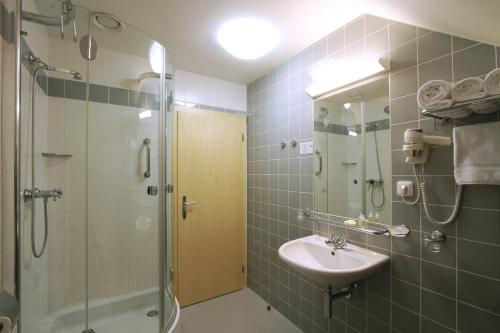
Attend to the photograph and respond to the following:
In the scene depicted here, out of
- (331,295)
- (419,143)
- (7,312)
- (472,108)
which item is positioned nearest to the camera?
(7,312)

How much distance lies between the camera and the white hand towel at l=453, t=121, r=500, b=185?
3.04 ft

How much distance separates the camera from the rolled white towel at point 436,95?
3.19ft

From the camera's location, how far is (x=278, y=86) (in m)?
2.26

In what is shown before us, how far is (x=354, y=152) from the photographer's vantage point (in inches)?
64.4

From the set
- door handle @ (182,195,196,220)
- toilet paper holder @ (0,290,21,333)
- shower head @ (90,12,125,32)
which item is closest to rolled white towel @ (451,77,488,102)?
toilet paper holder @ (0,290,21,333)

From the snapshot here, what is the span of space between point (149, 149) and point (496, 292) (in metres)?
2.27

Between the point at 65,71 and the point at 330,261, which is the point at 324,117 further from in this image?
the point at 65,71

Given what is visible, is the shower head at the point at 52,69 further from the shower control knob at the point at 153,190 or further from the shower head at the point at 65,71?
the shower control knob at the point at 153,190

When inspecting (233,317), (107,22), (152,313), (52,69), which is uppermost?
(107,22)

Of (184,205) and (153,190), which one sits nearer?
(153,190)

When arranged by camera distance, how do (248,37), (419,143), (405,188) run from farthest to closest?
1. (248,37)
2. (405,188)
3. (419,143)

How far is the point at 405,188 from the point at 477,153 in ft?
1.15

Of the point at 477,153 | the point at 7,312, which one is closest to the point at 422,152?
the point at 477,153

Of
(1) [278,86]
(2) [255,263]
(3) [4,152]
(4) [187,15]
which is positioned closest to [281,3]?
(4) [187,15]
